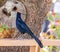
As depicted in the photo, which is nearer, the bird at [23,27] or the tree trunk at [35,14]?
the bird at [23,27]

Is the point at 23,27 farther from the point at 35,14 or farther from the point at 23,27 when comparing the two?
the point at 35,14

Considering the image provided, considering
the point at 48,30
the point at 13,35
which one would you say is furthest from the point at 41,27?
the point at 13,35

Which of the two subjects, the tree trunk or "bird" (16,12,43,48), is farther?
the tree trunk

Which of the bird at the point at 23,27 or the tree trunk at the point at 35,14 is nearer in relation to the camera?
the bird at the point at 23,27

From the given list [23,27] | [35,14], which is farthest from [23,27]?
[35,14]

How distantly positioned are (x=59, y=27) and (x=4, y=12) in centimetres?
39

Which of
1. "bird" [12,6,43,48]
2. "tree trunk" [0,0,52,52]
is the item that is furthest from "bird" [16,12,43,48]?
"tree trunk" [0,0,52,52]

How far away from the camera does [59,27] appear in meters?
1.39

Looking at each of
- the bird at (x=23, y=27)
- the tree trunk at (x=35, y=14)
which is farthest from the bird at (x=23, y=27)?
the tree trunk at (x=35, y=14)

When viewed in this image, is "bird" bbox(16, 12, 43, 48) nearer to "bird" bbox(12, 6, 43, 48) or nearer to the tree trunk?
"bird" bbox(12, 6, 43, 48)

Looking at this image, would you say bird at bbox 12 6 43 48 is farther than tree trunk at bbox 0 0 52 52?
No

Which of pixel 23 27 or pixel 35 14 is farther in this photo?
pixel 35 14

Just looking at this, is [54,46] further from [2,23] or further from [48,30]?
[2,23]

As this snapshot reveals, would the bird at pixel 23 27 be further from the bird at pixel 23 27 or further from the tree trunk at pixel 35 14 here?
the tree trunk at pixel 35 14
